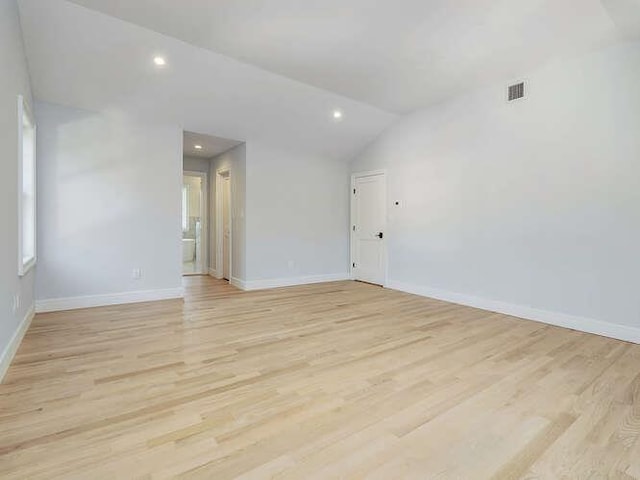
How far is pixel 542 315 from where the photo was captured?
145 inches

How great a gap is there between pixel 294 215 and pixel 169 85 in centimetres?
273

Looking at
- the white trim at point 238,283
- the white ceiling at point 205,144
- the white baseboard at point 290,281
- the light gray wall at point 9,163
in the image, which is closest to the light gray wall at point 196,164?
the white ceiling at point 205,144

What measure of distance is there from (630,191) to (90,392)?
476 cm

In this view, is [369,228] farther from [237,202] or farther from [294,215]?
[237,202]

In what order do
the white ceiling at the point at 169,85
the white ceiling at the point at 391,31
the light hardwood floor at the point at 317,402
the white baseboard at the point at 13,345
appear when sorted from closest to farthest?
the light hardwood floor at the point at 317,402
the white baseboard at the point at 13,345
the white ceiling at the point at 391,31
the white ceiling at the point at 169,85

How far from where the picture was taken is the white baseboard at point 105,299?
3854 millimetres

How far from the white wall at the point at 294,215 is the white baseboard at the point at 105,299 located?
1.26 meters

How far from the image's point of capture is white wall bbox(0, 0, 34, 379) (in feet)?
7.27

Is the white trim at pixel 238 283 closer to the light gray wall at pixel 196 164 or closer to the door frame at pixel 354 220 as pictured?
the door frame at pixel 354 220

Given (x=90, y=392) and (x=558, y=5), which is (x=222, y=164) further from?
(x=558, y=5)

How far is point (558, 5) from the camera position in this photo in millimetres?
2648

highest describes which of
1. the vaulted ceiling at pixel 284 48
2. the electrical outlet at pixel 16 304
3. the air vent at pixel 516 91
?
the vaulted ceiling at pixel 284 48

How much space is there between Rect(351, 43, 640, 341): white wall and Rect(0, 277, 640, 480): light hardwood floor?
2.14 ft

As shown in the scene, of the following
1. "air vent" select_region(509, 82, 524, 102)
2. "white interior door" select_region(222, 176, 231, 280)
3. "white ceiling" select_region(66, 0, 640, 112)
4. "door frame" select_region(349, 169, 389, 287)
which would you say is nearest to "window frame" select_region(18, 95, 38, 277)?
"white ceiling" select_region(66, 0, 640, 112)
